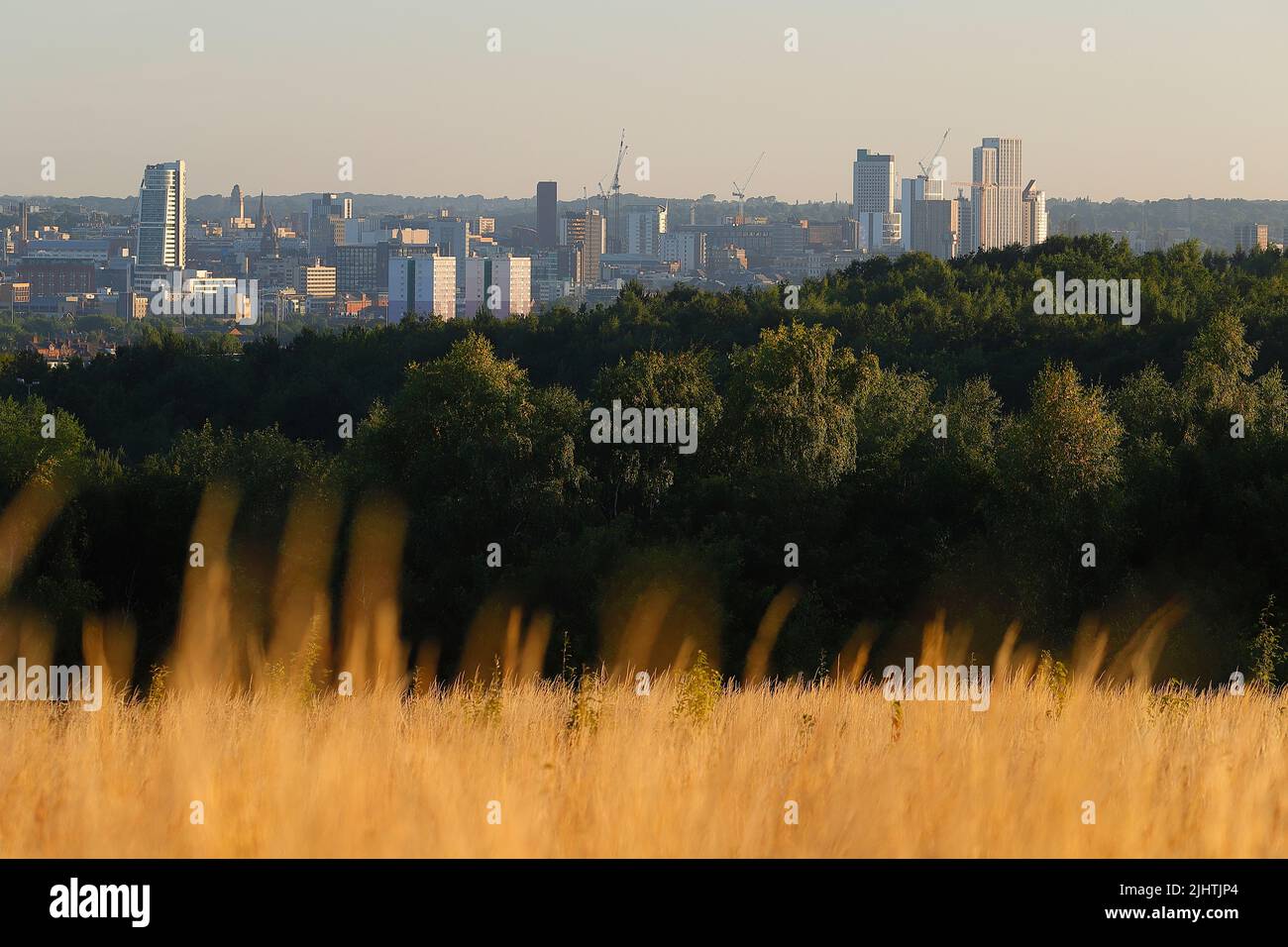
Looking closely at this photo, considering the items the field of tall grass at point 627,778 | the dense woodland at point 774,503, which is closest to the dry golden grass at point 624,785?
the field of tall grass at point 627,778

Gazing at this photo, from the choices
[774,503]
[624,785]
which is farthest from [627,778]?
[774,503]

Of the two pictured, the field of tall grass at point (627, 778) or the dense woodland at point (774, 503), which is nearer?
the field of tall grass at point (627, 778)

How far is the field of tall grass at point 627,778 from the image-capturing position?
19.1 feet

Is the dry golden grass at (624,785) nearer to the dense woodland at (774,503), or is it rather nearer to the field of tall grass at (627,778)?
the field of tall grass at (627,778)

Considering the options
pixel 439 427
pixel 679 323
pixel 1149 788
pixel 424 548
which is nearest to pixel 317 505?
pixel 424 548

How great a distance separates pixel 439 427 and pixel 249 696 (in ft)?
91.0

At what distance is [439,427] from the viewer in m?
37.4

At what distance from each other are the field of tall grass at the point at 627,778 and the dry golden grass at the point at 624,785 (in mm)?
12

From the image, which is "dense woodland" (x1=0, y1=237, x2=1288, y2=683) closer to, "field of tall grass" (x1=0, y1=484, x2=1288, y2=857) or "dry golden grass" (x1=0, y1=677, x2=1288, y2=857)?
"field of tall grass" (x1=0, y1=484, x2=1288, y2=857)

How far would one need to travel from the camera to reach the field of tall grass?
581cm

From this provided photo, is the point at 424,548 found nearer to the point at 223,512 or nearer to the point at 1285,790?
the point at 223,512

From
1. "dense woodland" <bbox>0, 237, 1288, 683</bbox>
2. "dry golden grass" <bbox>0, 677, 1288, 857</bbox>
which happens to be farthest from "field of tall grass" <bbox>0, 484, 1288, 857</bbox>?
"dense woodland" <bbox>0, 237, 1288, 683</bbox>

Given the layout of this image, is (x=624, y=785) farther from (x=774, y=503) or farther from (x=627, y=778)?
(x=774, y=503)

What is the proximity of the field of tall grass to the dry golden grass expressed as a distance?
12mm
